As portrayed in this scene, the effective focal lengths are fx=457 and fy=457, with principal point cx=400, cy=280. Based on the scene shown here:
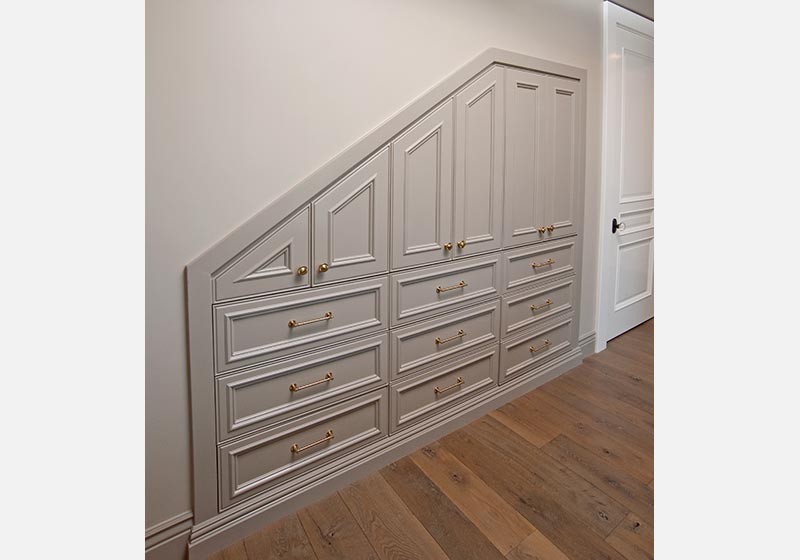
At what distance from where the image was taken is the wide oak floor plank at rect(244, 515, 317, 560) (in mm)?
1670

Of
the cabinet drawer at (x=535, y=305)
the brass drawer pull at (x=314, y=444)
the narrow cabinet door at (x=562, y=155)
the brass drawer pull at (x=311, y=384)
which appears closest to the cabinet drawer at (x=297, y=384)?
the brass drawer pull at (x=311, y=384)

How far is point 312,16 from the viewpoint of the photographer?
5.68 ft

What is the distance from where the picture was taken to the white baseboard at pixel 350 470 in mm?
1694

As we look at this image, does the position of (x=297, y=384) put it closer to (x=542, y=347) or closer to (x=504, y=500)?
(x=504, y=500)

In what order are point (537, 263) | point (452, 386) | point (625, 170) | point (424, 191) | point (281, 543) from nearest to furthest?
point (281, 543)
point (424, 191)
point (452, 386)
point (537, 263)
point (625, 170)

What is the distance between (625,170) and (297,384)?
2846 mm

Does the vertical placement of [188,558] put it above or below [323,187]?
below

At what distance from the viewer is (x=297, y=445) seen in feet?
6.15

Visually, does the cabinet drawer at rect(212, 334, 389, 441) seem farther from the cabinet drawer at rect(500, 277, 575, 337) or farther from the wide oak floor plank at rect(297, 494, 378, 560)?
the cabinet drawer at rect(500, 277, 575, 337)

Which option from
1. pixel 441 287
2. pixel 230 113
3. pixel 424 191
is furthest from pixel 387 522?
pixel 230 113
